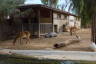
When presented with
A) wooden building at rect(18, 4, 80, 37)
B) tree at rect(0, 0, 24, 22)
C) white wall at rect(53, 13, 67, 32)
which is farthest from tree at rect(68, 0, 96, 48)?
white wall at rect(53, 13, 67, 32)

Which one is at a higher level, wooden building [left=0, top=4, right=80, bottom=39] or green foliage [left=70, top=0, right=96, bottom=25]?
green foliage [left=70, top=0, right=96, bottom=25]

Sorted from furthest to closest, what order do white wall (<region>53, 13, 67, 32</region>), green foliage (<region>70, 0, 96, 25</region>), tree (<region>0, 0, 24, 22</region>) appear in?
white wall (<region>53, 13, 67, 32</region>), tree (<region>0, 0, 24, 22</region>), green foliage (<region>70, 0, 96, 25</region>)

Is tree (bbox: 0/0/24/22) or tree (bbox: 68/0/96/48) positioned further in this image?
tree (bbox: 0/0/24/22)

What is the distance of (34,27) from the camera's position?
30.1m

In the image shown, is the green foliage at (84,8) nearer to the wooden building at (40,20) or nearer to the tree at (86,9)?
the tree at (86,9)

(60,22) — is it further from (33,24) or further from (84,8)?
(84,8)

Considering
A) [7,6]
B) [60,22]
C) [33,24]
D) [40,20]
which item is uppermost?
[7,6]

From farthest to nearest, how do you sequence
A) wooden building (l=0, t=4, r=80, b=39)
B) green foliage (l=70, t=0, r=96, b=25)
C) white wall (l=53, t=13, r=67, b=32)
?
white wall (l=53, t=13, r=67, b=32) < wooden building (l=0, t=4, r=80, b=39) < green foliage (l=70, t=0, r=96, b=25)

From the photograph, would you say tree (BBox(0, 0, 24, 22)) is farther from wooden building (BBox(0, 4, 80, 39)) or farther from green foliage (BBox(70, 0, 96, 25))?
green foliage (BBox(70, 0, 96, 25))

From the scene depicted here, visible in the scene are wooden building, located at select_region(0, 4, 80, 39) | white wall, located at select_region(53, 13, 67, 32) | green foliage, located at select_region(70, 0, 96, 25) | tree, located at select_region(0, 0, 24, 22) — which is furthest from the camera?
white wall, located at select_region(53, 13, 67, 32)

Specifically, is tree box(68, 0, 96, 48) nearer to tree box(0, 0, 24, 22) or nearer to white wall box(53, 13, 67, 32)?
tree box(0, 0, 24, 22)

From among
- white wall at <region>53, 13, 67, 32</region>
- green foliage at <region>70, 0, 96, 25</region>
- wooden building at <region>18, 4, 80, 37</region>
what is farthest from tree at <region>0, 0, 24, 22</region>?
white wall at <region>53, 13, 67, 32</region>

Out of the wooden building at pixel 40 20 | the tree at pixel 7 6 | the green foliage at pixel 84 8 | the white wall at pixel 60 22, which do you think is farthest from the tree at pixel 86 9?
the white wall at pixel 60 22

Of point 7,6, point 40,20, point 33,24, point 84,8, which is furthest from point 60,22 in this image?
point 84,8
